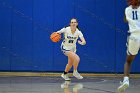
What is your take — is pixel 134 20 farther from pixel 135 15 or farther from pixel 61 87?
pixel 61 87

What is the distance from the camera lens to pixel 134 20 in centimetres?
708

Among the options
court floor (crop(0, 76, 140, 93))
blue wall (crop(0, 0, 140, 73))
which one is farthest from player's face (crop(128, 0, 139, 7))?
blue wall (crop(0, 0, 140, 73))

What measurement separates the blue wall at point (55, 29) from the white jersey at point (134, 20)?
6069mm

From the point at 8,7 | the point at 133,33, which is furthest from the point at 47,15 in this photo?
the point at 133,33

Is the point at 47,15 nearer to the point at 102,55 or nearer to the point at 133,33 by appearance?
the point at 102,55

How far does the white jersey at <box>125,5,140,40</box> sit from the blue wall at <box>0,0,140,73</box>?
6.07 metres

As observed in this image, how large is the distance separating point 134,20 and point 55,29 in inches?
245

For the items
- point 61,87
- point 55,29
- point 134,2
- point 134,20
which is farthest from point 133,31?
point 55,29

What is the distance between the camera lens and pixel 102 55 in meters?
13.3

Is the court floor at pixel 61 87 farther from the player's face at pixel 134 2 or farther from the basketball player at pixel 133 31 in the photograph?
the player's face at pixel 134 2

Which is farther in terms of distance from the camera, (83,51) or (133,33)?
(83,51)

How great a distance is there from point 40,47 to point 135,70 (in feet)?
10.8

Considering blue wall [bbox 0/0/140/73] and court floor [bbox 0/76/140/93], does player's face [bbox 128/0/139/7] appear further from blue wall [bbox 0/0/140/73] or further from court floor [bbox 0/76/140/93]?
blue wall [bbox 0/0/140/73]

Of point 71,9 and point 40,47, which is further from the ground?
point 71,9
